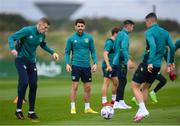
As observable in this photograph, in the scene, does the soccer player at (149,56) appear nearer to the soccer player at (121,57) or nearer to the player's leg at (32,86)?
the player's leg at (32,86)

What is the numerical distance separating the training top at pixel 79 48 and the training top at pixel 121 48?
3.46 ft

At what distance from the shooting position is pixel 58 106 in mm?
20031

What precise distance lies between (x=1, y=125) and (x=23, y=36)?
2233mm

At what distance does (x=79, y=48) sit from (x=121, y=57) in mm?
2151

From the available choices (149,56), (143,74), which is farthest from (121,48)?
(149,56)

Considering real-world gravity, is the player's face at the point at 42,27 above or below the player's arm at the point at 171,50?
above

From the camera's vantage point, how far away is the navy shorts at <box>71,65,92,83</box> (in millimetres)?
17625

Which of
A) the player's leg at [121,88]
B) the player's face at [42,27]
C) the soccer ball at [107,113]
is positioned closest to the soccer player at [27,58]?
the player's face at [42,27]

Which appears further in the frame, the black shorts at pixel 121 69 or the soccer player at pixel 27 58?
the black shorts at pixel 121 69

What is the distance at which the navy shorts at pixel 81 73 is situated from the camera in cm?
1762

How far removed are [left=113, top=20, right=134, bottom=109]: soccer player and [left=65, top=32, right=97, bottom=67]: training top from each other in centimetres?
115

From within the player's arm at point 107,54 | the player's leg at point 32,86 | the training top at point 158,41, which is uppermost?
the training top at point 158,41

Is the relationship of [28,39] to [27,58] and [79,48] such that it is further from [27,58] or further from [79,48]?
[79,48]

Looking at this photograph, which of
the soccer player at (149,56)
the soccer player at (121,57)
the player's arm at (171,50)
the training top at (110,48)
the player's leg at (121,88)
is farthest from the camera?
the player's leg at (121,88)
